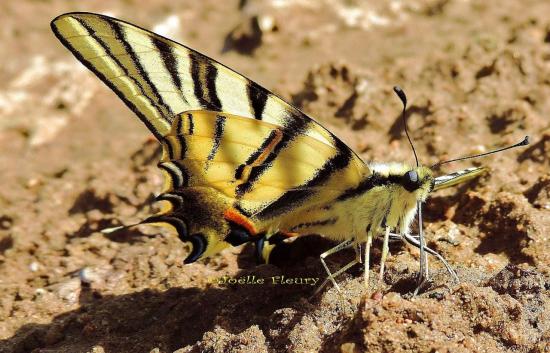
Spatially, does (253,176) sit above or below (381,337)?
above

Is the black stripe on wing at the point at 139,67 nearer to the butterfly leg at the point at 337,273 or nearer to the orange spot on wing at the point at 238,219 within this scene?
the orange spot on wing at the point at 238,219

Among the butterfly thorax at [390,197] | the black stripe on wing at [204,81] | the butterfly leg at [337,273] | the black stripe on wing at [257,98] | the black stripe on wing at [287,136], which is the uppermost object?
the black stripe on wing at [204,81]

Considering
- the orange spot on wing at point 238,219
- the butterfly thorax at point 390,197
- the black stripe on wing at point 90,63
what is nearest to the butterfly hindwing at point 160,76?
the black stripe on wing at point 90,63

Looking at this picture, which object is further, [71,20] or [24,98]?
[24,98]

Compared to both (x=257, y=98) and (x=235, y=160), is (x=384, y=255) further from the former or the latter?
(x=257, y=98)

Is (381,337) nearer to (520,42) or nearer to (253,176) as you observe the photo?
(253,176)

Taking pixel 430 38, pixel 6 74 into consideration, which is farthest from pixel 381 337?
pixel 6 74
